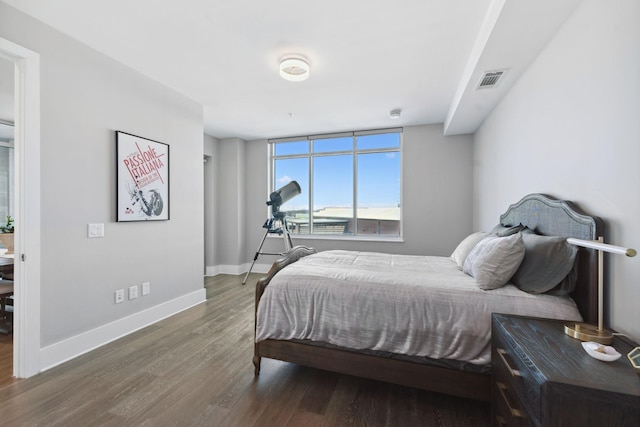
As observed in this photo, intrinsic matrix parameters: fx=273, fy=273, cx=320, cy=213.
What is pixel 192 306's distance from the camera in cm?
336

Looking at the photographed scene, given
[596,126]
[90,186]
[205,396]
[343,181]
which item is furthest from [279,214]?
[596,126]

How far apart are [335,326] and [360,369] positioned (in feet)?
1.01

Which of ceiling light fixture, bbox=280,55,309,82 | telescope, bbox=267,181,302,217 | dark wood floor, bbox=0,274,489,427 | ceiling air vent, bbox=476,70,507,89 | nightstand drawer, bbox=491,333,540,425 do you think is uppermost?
ceiling light fixture, bbox=280,55,309,82

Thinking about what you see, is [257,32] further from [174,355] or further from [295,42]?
[174,355]

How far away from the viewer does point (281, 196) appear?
4531 mm

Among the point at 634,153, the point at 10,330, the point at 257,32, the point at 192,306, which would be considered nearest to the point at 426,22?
the point at 257,32

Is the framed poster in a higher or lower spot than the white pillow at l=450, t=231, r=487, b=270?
higher

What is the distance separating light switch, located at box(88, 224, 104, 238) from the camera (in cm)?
231

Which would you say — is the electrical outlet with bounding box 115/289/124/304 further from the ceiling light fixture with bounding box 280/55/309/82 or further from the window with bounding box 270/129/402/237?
the window with bounding box 270/129/402/237

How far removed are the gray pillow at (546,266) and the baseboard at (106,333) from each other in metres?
3.23

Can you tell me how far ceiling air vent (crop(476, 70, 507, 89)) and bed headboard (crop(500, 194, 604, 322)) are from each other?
1.11 metres

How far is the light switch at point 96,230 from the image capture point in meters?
2.31

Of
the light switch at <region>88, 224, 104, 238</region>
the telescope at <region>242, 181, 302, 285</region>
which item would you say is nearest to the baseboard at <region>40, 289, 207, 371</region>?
the light switch at <region>88, 224, 104, 238</region>

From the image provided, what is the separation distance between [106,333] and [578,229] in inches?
141
